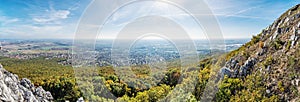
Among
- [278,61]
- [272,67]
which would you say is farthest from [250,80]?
[278,61]

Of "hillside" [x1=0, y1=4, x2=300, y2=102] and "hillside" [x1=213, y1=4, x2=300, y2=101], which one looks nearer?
"hillside" [x1=213, y1=4, x2=300, y2=101]

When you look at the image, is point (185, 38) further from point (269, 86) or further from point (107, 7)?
point (269, 86)

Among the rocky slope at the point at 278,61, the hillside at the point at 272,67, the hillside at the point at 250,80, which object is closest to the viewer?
the rocky slope at the point at 278,61

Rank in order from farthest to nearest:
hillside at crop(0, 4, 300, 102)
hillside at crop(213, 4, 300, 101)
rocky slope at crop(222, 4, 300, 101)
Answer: hillside at crop(0, 4, 300, 102), hillside at crop(213, 4, 300, 101), rocky slope at crop(222, 4, 300, 101)

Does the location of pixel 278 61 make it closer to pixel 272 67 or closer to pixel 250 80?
pixel 272 67

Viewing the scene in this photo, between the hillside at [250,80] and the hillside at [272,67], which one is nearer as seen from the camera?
the hillside at [272,67]

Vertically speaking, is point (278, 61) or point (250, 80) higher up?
point (278, 61)

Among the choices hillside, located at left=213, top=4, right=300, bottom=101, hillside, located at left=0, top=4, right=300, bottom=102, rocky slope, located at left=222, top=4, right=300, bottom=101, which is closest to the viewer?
rocky slope, located at left=222, top=4, right=300, bottom=101

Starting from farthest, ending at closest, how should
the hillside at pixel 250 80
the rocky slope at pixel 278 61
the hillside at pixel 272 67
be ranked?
the hillside at pixel 250 80 < the hillside at pixel 272 67 < the rocky slope at pixel 278 61
